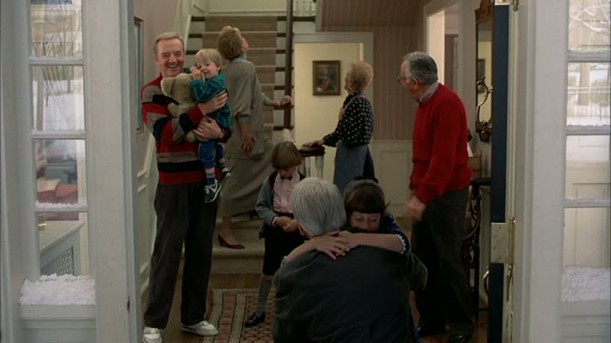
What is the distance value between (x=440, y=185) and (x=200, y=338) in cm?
159

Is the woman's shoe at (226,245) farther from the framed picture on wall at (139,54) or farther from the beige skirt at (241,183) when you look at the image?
the framed picture on wall at (139,54)

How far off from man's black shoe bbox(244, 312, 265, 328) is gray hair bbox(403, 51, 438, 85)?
5.51ft

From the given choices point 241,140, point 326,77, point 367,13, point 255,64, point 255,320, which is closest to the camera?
point 255,320

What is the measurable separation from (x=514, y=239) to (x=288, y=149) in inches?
81.7

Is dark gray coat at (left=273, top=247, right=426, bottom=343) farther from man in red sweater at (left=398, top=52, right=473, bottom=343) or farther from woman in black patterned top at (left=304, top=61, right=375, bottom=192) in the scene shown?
woman in black patterned top at (left=304, top=61, right=375, bottom=192)

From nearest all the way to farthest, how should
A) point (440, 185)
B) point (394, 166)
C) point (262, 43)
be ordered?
point (440, 185) → point (262, 43) → point (394, 166)

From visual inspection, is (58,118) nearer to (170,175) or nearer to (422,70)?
(170,175)

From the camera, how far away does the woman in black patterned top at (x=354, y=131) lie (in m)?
5.04

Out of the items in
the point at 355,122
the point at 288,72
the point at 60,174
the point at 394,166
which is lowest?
the point at 394,166

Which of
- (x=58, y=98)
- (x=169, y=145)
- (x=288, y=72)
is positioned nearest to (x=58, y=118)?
(x=58, y=98)

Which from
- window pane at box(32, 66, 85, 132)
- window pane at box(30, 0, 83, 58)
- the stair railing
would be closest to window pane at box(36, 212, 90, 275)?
window pane at box(32, 66, 85, 132)

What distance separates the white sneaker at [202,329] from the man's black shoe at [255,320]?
24 cm

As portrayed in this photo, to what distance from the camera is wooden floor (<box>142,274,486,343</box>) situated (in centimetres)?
429

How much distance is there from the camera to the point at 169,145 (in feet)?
12.7
